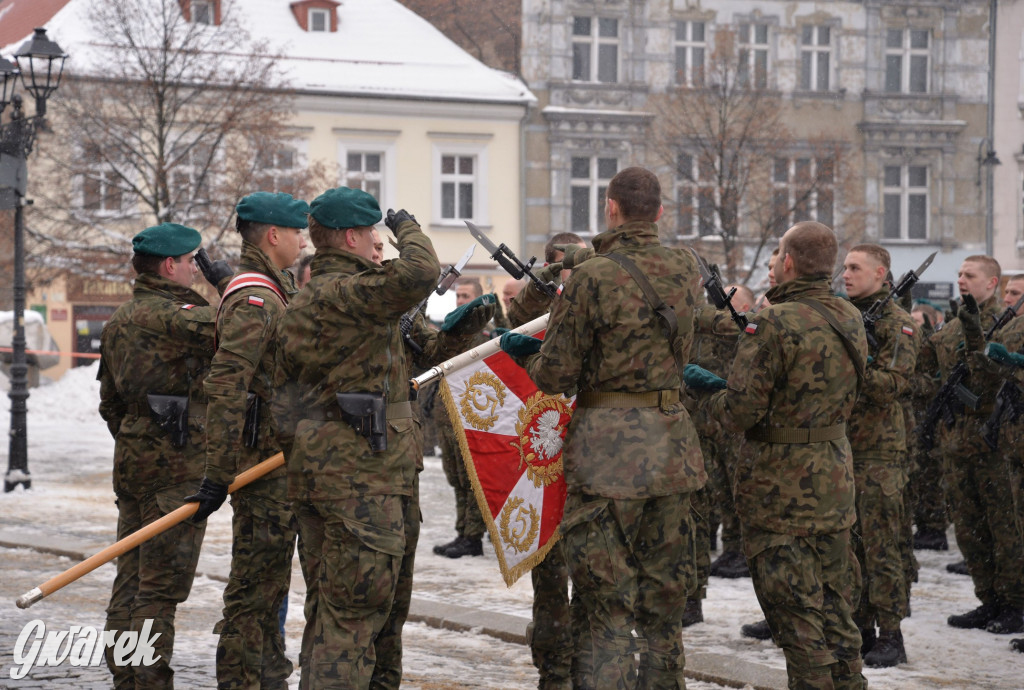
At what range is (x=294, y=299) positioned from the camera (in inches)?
203

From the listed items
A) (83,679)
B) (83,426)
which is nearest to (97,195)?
(83,426)

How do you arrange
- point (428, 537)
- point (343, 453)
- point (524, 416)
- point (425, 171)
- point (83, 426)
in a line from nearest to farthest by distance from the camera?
point (343, 453), point (524, 416), point (428, 537), point (83, 426), point (425, 171)

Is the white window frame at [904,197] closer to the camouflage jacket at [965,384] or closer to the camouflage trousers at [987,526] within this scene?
the camouflage jacket at [965,384]

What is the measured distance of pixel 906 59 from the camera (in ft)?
113

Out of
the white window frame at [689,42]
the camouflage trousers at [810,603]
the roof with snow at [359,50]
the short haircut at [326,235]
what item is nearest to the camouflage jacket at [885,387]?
the camouflage trousers at [810,603]

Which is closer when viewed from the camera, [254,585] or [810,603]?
[810,603]

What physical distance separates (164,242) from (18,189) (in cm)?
895

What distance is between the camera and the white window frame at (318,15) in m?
33.1

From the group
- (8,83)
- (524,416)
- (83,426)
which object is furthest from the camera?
(83,426)

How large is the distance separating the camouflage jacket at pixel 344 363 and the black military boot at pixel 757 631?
314cm

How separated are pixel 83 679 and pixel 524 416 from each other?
2.61 m

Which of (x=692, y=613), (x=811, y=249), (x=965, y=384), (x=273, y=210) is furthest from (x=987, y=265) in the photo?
(x=273, y=210)

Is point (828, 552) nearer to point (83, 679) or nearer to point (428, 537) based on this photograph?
point (83, 679)

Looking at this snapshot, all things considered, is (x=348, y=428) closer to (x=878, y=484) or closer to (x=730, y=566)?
(x=878, y=484)
